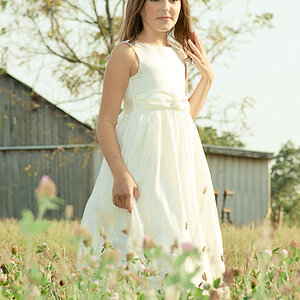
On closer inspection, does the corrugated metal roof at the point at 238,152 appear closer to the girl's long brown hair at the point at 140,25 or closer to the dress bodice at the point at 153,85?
the girl's long brown hair at the point at 140,25

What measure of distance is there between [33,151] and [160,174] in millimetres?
13850

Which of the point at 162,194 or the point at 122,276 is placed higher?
the point at 162,194

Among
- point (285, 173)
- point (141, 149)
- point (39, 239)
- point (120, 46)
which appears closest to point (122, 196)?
point (141, 149)

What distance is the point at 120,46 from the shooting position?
9.45 ft

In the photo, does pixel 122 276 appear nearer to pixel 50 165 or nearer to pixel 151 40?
pixel 151 40

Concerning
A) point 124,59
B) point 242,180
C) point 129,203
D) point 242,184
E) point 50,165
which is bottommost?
point 242,184

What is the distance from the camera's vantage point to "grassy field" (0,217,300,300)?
1.56 meters

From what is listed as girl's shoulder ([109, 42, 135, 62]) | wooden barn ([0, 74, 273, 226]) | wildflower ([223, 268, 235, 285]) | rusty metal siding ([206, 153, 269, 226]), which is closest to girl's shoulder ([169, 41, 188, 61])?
girl's shoulder ([109, 42, 135, 62])

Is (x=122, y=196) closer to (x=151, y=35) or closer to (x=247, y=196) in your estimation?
(x=151, y=35)

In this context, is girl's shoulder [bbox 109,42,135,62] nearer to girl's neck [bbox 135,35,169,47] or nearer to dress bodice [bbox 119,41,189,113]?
dress bodice [bbox 119,41,189,113]

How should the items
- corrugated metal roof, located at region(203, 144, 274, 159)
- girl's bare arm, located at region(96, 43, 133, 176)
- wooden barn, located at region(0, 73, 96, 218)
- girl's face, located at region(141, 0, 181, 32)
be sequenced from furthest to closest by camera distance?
corrugated metal roof, located at region(203, 144, 274, 159) → wooden barn, located at region(0, 73, 96, 218) → girl's face, located at region(141, 0, 181, 32) → girl's bare arm, located at region(96, 43, 133, 176)

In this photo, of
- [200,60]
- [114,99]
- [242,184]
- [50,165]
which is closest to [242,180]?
[242,184]

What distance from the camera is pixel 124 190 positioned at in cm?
255

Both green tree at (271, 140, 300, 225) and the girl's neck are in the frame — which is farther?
green tree at (271, 140, 300, 225)
